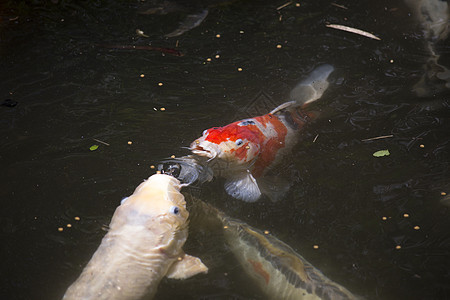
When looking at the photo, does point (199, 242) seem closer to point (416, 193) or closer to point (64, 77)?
point (416, 193)

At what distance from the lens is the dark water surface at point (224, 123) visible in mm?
3627

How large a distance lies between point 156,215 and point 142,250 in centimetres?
28

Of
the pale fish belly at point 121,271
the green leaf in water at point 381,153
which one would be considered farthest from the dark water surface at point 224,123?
the pale fish belly at point 121,271

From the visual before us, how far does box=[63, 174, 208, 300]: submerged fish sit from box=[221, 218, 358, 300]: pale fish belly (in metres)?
0.35

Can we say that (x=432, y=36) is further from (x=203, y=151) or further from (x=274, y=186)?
(x=203, y=151)

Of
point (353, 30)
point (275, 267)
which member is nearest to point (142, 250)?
point (275, 267)

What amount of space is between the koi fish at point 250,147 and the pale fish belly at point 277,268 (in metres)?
0.45

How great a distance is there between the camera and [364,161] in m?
4.39

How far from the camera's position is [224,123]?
186 inches

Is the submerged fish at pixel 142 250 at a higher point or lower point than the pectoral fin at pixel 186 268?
higher

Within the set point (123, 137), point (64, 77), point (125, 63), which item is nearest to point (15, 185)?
point (123, 137)

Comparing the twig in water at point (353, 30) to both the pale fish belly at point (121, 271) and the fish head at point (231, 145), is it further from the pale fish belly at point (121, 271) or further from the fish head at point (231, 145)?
the pale fish belly at point (121, 271)

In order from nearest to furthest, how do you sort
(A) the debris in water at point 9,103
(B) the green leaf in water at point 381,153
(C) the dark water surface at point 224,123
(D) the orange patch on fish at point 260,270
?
(D) the orange patch on fish at point 260,270, (C) the dark water surface at point 224,123, (B) the green leaf in water at point 381,153, (A) the debris in water at point 9,103

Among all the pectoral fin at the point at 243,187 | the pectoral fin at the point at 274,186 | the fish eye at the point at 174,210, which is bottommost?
the pectoral fin at the point at 274,186
